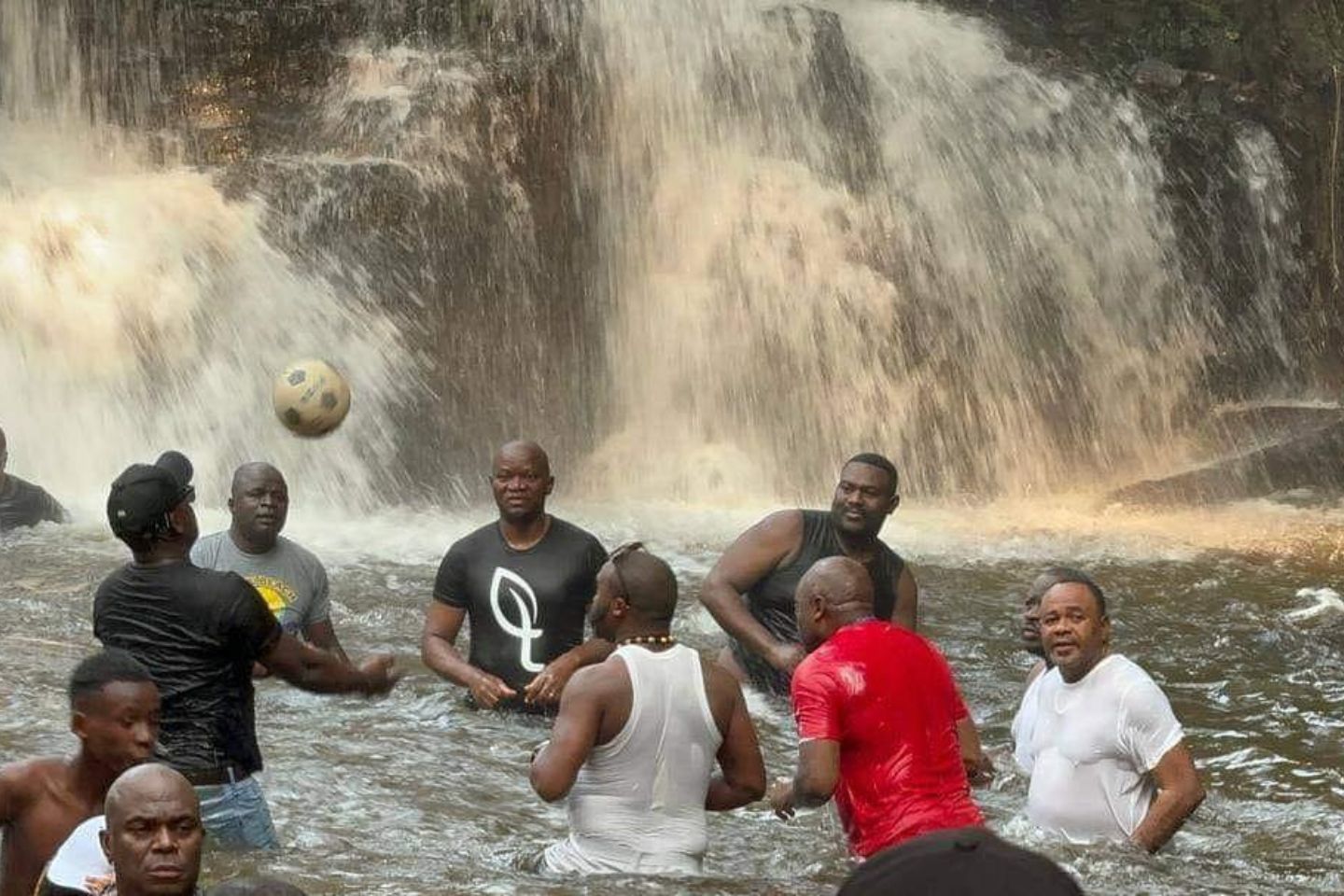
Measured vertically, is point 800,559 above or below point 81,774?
above

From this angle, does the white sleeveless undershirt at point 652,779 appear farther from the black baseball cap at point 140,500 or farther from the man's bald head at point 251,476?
the man's bald head at point 251,476

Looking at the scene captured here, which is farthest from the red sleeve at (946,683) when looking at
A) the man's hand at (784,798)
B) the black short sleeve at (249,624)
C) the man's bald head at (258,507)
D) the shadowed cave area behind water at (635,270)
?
the shadowed cave area behind water at (635,270)

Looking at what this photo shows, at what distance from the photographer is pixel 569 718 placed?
614cm

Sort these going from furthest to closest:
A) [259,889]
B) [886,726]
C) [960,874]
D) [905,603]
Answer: [905,603]
[886,726]
[259,889]
[960,874]

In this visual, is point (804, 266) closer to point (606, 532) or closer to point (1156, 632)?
point (606, 532)

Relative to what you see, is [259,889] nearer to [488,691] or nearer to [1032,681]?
[1032,681]

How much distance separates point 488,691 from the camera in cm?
838

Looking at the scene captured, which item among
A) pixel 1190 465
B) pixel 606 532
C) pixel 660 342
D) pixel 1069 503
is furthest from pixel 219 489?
pixel 1190 465

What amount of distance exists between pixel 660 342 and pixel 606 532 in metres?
4.58

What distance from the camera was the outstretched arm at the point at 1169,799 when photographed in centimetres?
684

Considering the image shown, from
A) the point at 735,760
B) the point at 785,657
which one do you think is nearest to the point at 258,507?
the point at 785,657

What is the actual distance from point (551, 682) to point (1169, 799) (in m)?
2.18

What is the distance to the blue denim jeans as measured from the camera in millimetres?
6625

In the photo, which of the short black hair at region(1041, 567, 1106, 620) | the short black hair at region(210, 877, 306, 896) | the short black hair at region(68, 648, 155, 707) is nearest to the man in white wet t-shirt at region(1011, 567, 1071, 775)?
the short black hair at region(1041, 567, 1106, 620)
